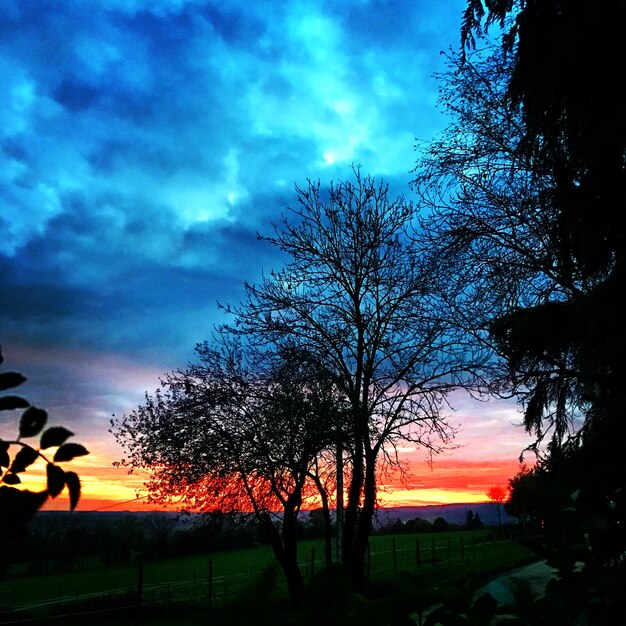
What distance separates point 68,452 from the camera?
0.99 metres

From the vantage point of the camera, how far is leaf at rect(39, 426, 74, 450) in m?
0.99

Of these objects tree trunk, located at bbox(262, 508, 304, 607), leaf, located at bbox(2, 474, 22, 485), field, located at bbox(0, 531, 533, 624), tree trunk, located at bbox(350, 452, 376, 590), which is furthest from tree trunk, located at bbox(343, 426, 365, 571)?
leaf, located at bbox(2, 474, 22, 485)

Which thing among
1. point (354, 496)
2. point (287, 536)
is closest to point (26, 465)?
point (354, 496)

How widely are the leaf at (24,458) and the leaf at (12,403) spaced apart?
7cm

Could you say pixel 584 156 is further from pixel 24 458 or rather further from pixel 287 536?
pixel 287 536

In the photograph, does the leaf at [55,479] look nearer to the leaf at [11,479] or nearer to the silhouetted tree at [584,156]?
the leaf at [11,479]

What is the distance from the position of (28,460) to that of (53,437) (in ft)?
0.21

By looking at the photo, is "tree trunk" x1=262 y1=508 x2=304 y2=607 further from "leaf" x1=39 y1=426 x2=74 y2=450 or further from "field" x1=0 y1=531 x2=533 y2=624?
"leaf" x1=39 y1=426 x2=74 y2=450

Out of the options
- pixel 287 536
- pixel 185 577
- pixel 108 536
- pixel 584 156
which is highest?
pixel 584 156

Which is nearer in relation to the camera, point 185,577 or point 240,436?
point 240,436

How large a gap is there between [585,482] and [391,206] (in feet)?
54.1

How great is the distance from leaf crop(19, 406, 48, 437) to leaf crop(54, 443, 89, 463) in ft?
0.17

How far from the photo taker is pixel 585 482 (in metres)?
1.47

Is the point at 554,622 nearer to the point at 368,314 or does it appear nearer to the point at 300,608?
the point at 300,608
